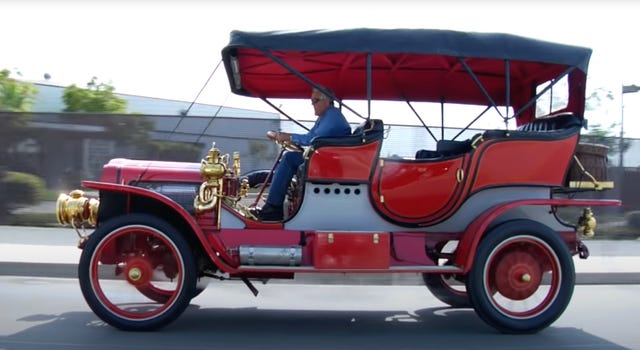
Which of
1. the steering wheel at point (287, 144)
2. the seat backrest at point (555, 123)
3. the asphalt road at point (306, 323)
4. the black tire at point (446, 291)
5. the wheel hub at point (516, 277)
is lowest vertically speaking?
the asphalt road at point (306, 323)

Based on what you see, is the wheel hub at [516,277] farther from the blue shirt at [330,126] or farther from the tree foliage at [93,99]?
the tree foliage at [93,99]

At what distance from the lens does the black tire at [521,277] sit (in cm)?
541

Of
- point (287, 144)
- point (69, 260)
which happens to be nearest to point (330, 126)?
point (287, 144)

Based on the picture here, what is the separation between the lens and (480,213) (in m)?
5.65

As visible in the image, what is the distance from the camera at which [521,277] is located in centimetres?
555

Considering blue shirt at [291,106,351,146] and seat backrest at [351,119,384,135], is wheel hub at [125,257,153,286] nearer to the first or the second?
blue shirt at [291,106,351,146]

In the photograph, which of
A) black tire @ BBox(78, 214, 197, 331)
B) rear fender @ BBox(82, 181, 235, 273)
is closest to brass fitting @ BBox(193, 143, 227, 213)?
rear fender @ BBox(82, 181, 235, 273)

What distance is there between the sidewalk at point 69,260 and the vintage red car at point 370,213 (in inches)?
95.1

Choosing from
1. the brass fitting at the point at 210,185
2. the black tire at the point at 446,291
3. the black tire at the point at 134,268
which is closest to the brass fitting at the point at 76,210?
the black tire at the point at 134,268

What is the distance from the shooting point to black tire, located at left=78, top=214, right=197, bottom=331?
518cm

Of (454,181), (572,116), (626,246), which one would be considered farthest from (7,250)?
(626,246)

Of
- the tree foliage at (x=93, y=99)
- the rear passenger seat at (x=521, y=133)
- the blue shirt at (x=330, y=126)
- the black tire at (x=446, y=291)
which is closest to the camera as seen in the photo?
the rear passenger seat at (x=521, y=133)

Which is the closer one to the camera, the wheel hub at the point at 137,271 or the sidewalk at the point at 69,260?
the wheel hub at the point at 137,271

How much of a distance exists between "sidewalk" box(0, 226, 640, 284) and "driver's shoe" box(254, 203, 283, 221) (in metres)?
2.29
